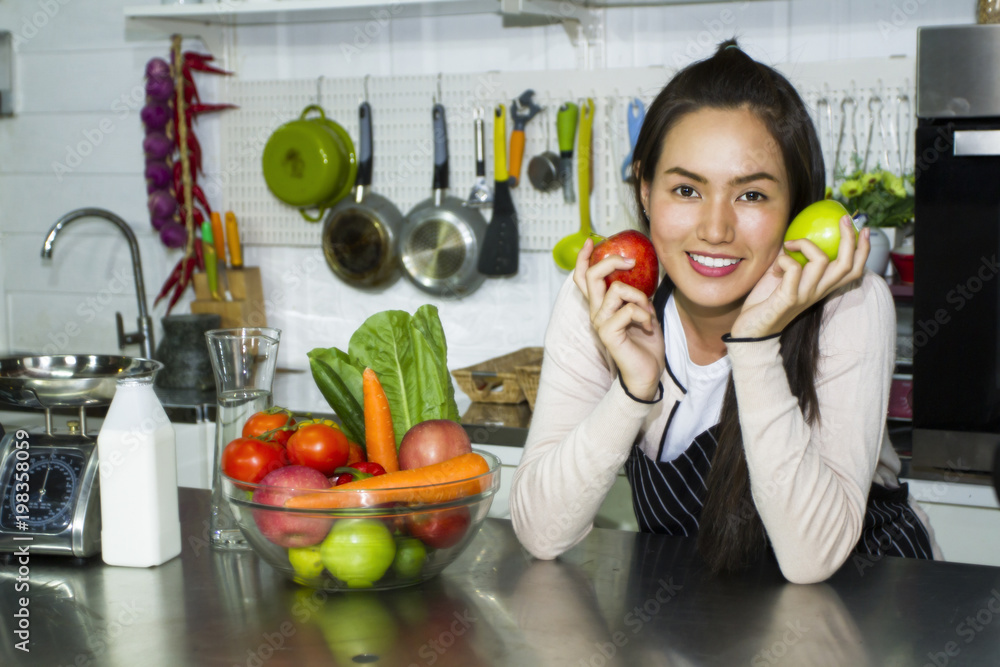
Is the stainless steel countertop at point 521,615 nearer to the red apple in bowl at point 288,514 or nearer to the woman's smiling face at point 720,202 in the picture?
the red apple in bowl at point 288,514

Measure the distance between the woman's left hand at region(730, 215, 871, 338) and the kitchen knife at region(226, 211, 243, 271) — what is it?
179 centimetres

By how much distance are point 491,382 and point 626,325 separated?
1082 millimetres

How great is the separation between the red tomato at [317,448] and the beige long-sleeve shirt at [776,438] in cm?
25

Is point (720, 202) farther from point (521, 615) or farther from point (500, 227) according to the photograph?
point (500, 227)

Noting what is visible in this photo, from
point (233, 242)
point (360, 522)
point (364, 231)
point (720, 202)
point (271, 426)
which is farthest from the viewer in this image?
point (233, 242)

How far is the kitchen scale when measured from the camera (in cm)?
105

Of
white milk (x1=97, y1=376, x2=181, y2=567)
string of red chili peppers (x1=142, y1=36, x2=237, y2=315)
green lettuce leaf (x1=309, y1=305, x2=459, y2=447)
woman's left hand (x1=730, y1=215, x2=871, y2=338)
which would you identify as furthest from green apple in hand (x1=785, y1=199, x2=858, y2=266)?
string of red chili peppers (x1=142, y1=36, x2=237, y2=315)

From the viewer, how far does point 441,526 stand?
934 mm

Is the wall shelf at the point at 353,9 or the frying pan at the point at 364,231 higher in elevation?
the wall shelf at the point at 353,9

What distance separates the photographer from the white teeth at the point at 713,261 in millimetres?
1249

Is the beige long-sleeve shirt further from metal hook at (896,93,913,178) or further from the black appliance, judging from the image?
metal hook at (896,93,913,178)

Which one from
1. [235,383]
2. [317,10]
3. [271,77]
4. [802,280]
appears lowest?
[235,383]

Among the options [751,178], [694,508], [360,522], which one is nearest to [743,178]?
[751,178]

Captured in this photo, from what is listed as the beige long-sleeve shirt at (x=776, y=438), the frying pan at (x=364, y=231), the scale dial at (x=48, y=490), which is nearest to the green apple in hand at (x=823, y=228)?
the beige long-sleeve shirt at (x=776, y=438)
